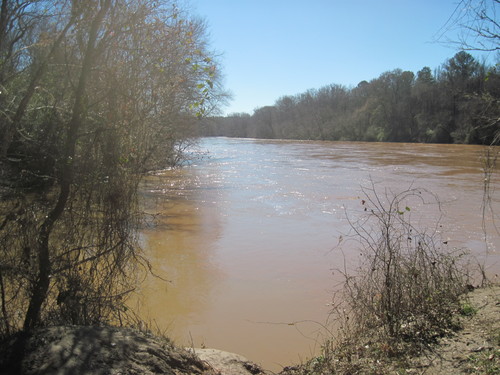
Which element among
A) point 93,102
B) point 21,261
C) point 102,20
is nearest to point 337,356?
point 21,261

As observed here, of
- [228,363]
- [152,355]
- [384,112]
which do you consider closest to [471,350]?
[228,363]

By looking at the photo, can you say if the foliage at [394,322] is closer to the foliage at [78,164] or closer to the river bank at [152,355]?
the river bank at [152,355]

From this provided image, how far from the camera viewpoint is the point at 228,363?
419 centimetres

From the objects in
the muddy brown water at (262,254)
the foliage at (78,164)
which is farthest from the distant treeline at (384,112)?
the foliage at (78,164)

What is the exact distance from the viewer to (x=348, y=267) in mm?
7988

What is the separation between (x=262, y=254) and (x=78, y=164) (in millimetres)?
5782

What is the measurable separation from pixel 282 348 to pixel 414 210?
9296 millimetres

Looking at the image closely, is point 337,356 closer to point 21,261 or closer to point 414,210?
point 21,261

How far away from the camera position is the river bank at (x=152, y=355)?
2.78 meters

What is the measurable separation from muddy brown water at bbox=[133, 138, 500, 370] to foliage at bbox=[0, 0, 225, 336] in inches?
48.1

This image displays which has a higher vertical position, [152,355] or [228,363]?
[152,355]

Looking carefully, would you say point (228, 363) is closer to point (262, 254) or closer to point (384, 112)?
point (262, 254)

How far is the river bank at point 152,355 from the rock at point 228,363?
13mm

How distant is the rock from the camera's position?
399 centimetres
